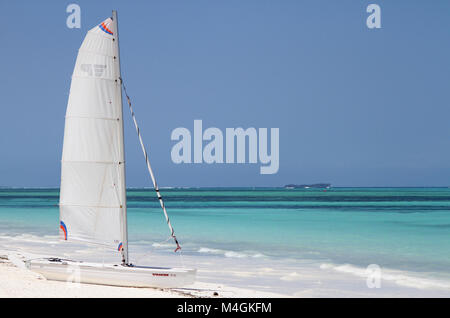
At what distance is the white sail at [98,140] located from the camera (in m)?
14.3

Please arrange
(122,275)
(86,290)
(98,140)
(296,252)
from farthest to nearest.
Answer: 1. (296,252)
2. (98,140)
3. (122,275)
4. (86,290)

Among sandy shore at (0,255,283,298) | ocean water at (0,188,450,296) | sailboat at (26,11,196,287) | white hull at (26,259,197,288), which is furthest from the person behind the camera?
ocean water at (0,188,450,296)

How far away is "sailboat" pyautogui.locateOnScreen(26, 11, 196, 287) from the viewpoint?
46.8ft

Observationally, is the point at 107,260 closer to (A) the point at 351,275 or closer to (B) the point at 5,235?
(A) the point at 351,275

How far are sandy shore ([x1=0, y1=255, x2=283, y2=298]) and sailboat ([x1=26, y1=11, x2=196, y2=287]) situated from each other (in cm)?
A: 63

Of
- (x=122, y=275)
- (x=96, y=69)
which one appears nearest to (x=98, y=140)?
(x=96, y=69)

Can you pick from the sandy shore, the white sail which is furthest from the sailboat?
the sandy shore

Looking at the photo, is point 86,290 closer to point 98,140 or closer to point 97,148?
point 97,148

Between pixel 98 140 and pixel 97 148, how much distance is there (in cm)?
23

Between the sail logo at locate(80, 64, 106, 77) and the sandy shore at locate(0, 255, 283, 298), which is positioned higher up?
the sail logo at locate(80, 64, 106, 77)

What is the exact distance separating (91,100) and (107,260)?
26.2ft

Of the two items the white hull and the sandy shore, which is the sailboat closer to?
the white hull

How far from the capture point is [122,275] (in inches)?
538

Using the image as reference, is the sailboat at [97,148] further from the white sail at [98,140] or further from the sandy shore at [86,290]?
the sandy shore at [86,290]
